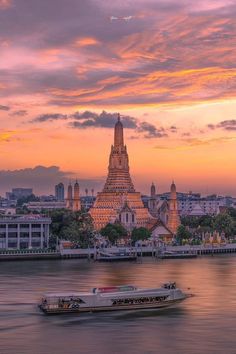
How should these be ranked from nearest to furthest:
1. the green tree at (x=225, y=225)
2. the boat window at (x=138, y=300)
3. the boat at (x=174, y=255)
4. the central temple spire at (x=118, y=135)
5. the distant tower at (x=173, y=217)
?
1. the boat window at (x=138, y=300)
2. the boat at (x=174, y=255)
3. the green tree at (x=225, y=225)
4. the distant tower at (x=173, y=217)
5. the central temple spire at (x=118, y=135)

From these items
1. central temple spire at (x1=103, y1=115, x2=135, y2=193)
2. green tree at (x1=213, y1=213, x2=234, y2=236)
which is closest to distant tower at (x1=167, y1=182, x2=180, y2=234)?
central temple spire at (x1=103, y1=115, x2=135, y2=193)

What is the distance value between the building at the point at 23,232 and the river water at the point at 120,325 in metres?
49.5

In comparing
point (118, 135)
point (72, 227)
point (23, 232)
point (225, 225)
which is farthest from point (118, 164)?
point (23, 232)

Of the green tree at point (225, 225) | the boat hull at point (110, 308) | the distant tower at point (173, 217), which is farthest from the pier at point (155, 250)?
the boat hull at point (110, 308)

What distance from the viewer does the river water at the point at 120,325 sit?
39531 millimetres

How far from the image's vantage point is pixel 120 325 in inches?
1774

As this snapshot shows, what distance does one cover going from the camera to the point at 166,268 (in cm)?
8812

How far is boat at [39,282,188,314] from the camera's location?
4944 cm

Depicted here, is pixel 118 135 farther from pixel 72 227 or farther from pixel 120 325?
pixel 120 325

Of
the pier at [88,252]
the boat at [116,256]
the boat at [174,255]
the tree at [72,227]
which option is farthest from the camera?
the tree at [72,227]

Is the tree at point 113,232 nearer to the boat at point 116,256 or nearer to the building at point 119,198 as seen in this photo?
the boat at point 116,256

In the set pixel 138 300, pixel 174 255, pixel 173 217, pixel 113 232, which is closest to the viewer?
pixel 138 300

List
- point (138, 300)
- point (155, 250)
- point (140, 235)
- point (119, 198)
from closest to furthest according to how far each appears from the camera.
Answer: point (138, 300) < point (155, 250) < point (140, 235) < point (119, 198)

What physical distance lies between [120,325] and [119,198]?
11513 centimetres
